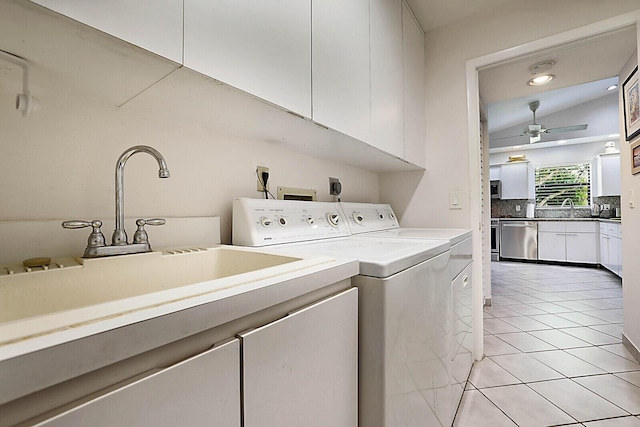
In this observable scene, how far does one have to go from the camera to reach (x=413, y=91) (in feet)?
6.60

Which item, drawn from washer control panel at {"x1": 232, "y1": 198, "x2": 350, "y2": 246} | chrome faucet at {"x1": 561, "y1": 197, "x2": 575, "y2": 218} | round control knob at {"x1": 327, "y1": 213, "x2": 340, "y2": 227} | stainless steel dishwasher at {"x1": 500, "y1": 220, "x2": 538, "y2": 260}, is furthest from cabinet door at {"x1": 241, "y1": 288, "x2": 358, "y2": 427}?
chrome faucet at {"x1": 561, "y1": 197, "x2": 575, "y2": 218}

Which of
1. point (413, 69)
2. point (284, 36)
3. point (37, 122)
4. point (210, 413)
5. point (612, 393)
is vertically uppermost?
point (413, 69)

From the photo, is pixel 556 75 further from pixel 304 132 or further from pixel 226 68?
pixel 226 68

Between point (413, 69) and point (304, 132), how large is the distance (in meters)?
1.21

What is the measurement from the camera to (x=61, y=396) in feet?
1.03

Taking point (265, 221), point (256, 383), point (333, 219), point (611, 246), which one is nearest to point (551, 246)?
point (611, 246)

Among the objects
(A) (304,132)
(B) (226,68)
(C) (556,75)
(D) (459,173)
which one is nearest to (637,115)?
(C) (556,75)

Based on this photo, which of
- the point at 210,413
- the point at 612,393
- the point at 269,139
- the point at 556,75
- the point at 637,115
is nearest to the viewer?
the point at 210,413

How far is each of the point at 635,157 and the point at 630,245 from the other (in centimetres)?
58

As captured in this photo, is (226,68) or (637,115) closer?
(226,68)

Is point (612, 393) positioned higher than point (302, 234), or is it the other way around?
point (302, 234)

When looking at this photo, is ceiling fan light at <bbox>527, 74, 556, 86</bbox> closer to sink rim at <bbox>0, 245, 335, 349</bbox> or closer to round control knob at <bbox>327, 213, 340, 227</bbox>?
round control knob at <bbox>327, 213, 340, 227</bbox>

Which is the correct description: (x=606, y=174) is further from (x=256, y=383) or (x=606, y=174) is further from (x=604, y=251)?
(x=256, y=383)

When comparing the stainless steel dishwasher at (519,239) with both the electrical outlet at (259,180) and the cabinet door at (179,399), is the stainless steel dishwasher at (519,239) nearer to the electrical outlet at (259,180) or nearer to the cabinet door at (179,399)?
the electrical outlet at (259,180)
